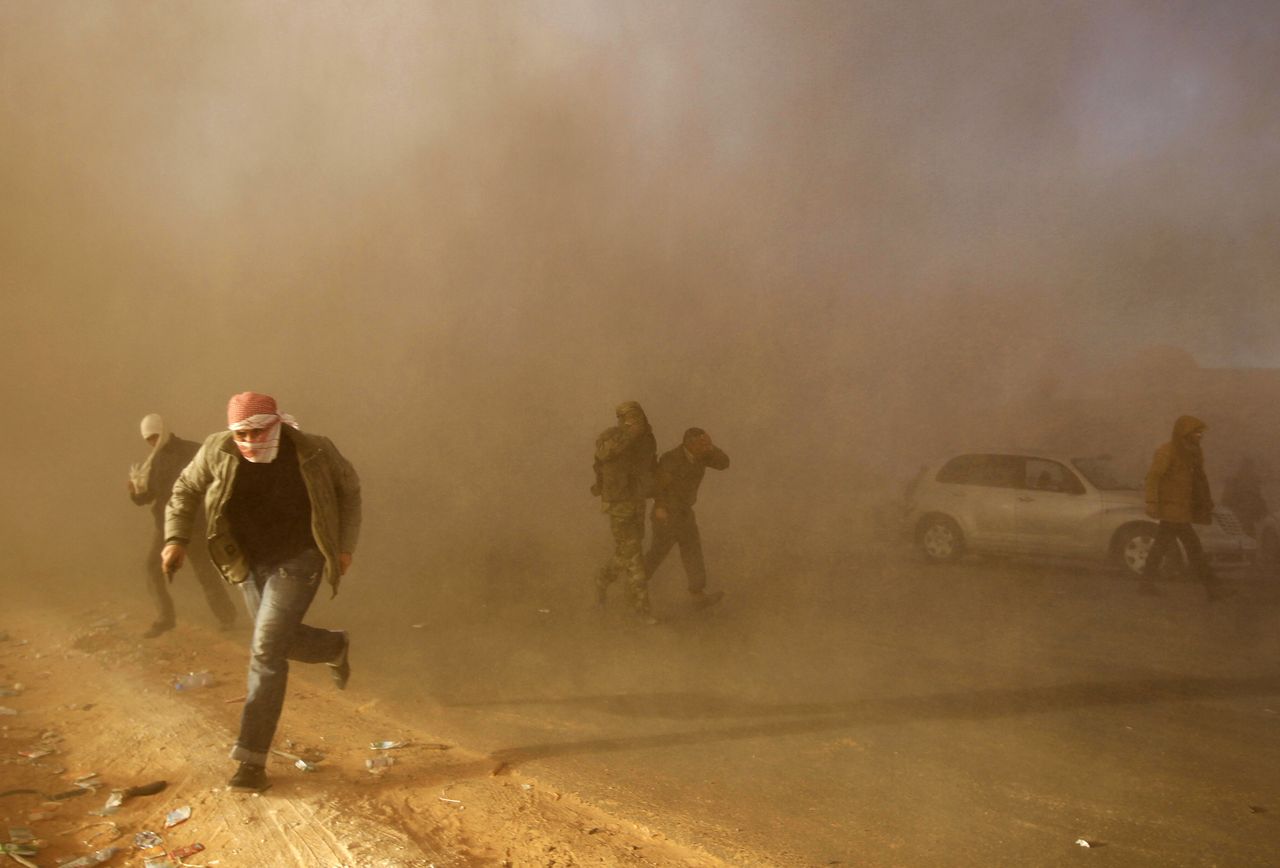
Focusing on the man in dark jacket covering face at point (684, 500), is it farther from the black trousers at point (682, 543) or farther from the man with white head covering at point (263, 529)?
the man with white head covering at point (263, 529)

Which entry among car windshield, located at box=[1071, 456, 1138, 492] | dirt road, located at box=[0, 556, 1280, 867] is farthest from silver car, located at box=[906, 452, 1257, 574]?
dirt road, located at box=[0, 556, 1280, 867]

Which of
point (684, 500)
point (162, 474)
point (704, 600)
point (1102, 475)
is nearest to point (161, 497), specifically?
point (162, 474)

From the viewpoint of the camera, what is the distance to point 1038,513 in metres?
9.05

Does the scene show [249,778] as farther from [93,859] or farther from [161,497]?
[161,497]

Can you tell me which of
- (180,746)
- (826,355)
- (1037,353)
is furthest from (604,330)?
(180,746)

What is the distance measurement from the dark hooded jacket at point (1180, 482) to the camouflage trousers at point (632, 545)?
13.9 feet

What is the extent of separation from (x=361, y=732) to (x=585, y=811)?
142 cm

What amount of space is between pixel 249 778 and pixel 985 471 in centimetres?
794

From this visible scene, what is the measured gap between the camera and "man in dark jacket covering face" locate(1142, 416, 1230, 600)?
7.27m

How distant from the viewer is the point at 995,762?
4012 mm

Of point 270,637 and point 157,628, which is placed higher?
point 270,637

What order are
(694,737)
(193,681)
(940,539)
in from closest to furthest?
1. (694,737)
2. (193,681)
3. (940,539)

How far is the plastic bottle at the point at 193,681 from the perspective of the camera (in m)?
4.98

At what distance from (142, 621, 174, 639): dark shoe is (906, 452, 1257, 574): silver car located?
23.4 feet
